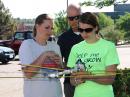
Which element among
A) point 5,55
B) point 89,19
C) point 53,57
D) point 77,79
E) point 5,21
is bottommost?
point 5,21

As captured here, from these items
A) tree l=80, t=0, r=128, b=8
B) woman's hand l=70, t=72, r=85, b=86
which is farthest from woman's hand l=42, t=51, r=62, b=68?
tree l=80, t=0, r=128, b=8

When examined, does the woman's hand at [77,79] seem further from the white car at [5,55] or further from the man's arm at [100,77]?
the white car at [5,55]

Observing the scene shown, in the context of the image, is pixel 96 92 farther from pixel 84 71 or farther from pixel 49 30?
pixel 49 30

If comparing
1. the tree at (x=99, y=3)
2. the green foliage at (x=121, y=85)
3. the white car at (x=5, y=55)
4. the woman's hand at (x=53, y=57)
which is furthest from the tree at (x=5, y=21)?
the woman's hand at (x=53, y=57)

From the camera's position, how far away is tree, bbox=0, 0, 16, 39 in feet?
196

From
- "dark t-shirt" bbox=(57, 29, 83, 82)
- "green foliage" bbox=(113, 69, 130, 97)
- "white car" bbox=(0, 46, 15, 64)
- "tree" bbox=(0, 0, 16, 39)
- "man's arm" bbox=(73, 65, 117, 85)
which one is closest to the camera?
"man's arm" bbox=(73, 65, 117, 85)

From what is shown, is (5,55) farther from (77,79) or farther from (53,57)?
(77,79)

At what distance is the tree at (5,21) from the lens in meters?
59.8

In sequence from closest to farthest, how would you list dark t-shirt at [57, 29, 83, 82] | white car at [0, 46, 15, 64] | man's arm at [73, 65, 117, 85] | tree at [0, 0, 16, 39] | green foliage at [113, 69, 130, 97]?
man's arm at [73, 65, 117, 85], dark t-shirt at [57, 29, 83, 82], green foliage at [113, 69, 130, 97], white car at [0, 46, 15, 64], tree at [0, 0, 16, 39]

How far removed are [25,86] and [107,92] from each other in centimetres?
91

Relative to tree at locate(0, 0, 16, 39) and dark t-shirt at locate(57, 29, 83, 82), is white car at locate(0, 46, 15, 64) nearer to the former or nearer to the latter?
dark t-shirt at locate(57, 29, 83, 82)

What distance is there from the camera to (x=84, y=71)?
3.97 metres

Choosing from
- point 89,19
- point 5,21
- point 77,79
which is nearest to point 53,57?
point 77,79

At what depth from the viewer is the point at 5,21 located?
60.7m
